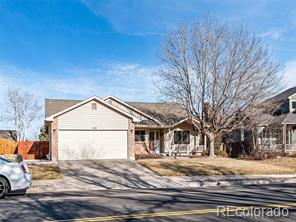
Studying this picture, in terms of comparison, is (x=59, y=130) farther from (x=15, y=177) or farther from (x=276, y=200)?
(x=276, y=200)

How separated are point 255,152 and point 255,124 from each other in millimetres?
2271

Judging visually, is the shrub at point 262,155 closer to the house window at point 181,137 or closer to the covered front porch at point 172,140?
the covered front porch at point 172,140

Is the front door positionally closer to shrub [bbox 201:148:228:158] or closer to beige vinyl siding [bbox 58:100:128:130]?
shrub [bbox 201:148:228:158]

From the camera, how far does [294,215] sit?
7953 millimetres

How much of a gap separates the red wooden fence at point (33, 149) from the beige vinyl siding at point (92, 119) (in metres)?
5.43

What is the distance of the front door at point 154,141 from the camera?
31.5 meters

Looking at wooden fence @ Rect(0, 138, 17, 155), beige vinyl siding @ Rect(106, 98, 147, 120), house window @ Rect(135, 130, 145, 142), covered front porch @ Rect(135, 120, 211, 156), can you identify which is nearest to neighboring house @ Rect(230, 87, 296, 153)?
covered front porch @ Rect(135, 120, 211, 156)

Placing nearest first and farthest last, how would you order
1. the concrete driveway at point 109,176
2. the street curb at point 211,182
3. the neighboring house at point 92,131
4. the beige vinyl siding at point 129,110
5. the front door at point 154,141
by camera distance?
the street curb at point 211,182 < the concrete driveway at point 109,176 < the neighboring house at point 92,131 < the front door at point 154,141 < the beige vinyl siding at point 129,110

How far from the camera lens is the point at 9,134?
5300cm

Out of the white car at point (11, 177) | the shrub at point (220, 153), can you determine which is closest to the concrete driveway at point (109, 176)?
the white car at point (11, 177)

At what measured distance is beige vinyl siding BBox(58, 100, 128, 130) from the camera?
80.2ft

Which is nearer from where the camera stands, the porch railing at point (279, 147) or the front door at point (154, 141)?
the porch railing at point (279, 147)

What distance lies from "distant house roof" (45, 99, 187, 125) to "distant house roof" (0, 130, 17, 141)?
21.4 metres

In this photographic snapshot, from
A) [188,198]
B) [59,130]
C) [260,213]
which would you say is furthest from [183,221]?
[59,130]
